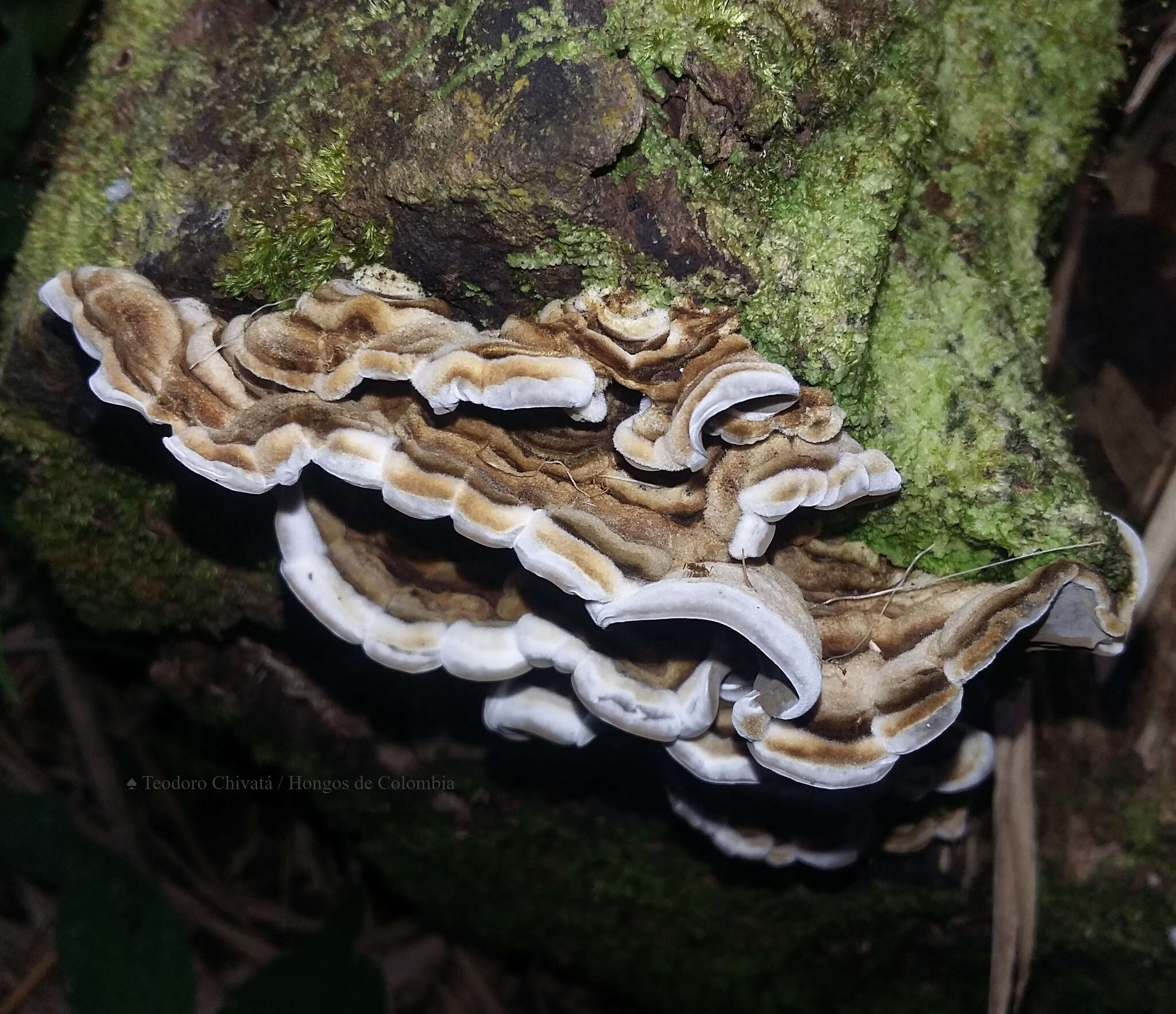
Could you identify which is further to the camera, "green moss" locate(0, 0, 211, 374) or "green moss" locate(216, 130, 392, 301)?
"green moss" locate(0, 0, 211, 374)

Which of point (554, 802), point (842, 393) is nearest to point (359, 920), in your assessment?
point (554, 802)

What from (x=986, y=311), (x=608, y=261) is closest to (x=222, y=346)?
(x=608, y=261)

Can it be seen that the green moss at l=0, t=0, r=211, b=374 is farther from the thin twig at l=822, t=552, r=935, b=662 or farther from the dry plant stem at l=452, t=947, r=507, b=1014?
the dry plant stem at l=452, t=947, r=507, b=1014

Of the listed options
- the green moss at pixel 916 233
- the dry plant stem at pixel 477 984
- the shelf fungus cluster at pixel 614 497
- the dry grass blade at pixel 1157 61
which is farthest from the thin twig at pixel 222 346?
the dry plant stem at pixel 477 984

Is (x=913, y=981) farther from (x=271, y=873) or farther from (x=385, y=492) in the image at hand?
(x=271, y=873)

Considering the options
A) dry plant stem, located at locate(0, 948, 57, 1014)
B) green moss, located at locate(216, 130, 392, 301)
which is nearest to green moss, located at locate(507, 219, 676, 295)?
green moss, located at locate(216, 130, 392, 301)

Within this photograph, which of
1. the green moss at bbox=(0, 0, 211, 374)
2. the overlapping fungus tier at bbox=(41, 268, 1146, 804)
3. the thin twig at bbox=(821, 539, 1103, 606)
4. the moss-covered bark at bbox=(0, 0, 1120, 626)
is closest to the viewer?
the overlapping fungus tier at bbox=(41, 268, 1146, 804)

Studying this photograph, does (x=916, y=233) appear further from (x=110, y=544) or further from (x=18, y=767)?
(x=18, y=767)
